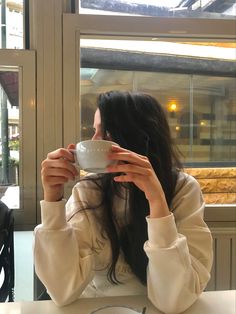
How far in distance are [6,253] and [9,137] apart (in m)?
0.72

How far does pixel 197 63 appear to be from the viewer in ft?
6.98

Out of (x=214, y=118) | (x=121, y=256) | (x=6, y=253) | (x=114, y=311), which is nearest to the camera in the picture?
(x=114, y=311)

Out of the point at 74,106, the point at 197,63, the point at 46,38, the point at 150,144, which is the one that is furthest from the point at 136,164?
the point at 197,63

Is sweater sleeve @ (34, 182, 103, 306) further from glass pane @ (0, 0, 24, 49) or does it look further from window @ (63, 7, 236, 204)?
glass pane @ (0, 0, 24, 49)

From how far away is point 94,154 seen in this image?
2.66 feet

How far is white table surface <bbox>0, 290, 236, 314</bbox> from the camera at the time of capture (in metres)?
0.87

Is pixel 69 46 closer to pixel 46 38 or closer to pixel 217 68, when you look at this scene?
pixel 46 38

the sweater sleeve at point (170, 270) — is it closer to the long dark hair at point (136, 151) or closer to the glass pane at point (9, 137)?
the long dark hair at point (136, 151)

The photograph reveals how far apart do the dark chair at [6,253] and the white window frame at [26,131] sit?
0.42 metres

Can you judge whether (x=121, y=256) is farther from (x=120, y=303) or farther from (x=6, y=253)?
(x=6, y=253)

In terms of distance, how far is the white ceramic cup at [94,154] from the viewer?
32.0 inches

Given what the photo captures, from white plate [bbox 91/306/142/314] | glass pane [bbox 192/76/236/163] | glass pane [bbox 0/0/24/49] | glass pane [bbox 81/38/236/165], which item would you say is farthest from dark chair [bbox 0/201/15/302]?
glass pane [bbox 192/76/236/163]

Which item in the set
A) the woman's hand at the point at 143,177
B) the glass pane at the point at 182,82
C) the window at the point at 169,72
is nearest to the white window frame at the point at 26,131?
the window at the point at 169,72

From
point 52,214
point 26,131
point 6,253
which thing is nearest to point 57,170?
point 52,214
